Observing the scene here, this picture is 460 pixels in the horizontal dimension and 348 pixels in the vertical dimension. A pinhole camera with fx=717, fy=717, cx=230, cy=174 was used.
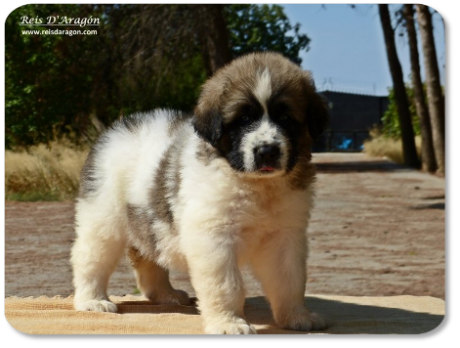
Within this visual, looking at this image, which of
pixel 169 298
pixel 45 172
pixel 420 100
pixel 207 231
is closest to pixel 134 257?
pixel 169 298

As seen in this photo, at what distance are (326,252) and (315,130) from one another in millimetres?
4912

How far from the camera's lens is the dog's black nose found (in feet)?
13.6

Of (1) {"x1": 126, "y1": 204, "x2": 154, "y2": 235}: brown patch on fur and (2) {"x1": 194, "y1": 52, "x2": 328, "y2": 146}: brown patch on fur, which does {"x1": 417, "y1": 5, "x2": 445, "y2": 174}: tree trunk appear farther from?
(1) {"x1": 126, "y1": 204, "x2": 154, "y2": 235}: brown patch on fur

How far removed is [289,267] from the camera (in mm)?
4691

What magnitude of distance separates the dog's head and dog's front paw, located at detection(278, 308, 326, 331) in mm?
1068

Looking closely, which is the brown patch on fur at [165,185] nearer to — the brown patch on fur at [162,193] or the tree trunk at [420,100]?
the brown patch on fur at [162,193]

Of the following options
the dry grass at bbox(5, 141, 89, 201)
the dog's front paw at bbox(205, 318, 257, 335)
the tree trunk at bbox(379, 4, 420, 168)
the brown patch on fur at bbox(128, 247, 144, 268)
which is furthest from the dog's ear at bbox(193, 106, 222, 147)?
the dry grass at bbox(5, 141, 89, 201)

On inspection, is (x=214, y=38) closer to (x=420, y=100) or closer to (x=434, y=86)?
(x=434, y=86)

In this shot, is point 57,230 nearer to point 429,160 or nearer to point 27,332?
point 27,332

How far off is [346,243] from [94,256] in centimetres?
513

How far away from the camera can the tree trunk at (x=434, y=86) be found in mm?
8320

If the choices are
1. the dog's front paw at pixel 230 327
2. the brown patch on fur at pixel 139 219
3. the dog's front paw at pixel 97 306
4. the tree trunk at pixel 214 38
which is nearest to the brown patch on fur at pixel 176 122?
the brown patch on fur at pixel 139 219

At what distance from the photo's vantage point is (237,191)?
4477 millimetres

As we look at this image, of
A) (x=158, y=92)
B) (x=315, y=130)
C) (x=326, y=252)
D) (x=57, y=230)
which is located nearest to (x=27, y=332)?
(x=315, y=130)
